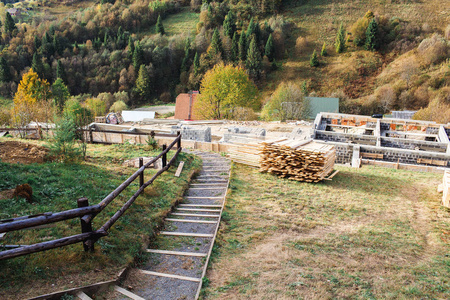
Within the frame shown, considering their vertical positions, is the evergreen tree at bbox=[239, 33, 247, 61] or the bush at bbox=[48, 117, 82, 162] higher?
the evergreen tree at bbox=[239, 33, 247, 61]

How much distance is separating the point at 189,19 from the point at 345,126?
7821cm

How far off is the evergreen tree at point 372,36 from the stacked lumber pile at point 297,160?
226 feet

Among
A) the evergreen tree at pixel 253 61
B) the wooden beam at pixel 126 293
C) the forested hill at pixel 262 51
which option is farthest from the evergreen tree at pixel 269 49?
the wooden beam at pixel 126 293

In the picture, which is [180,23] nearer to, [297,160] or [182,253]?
[297,160]

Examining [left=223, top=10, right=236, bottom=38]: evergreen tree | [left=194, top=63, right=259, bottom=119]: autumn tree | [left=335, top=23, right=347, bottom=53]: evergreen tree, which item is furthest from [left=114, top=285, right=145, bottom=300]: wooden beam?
[left=223, top=10, right=236, bottom=38]: evergreen tree

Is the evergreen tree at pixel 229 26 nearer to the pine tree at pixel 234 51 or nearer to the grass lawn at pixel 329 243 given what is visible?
the pine tree at pixel 234 51

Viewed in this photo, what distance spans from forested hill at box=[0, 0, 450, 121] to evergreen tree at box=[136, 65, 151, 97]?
9.4 inches

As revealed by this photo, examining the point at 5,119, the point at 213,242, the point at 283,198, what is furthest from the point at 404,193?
the point at 5,119

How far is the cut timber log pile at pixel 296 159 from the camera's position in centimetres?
1173

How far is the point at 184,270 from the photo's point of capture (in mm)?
5566

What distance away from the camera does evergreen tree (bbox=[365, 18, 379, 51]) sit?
69.1 m

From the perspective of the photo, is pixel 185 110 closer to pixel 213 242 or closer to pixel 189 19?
pixel 213 242

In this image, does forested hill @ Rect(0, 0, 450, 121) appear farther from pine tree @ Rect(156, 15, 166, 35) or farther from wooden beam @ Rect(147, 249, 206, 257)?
wooden beam @ Rect(147, 249, 206, 257)

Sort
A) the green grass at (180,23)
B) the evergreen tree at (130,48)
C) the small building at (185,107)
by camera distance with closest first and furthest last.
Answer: the small building at (185,107) → the evergreen tree at (130,48) → the green grass at (180,23)
